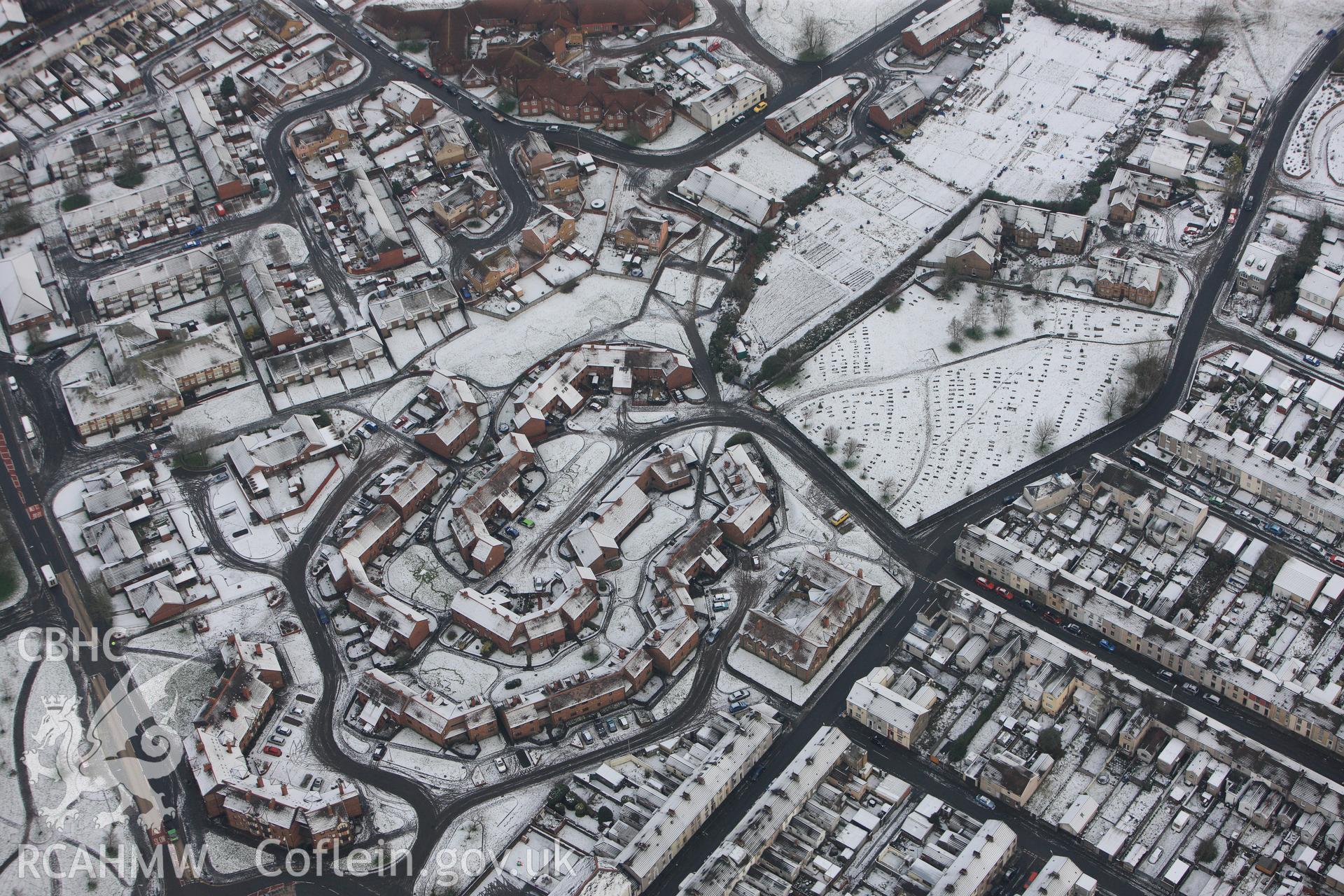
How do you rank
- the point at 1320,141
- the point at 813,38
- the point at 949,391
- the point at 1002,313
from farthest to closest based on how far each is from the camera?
the point at 813,38 < the point at 1320,141 < the point at 1002,313 < the point at 949,391

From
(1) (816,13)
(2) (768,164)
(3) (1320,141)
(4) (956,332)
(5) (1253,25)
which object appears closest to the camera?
(4) (956,332)

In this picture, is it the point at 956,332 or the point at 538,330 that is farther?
the point at 538,330

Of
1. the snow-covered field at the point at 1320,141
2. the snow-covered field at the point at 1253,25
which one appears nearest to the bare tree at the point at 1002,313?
the snow-covered field at the point at 1320,141

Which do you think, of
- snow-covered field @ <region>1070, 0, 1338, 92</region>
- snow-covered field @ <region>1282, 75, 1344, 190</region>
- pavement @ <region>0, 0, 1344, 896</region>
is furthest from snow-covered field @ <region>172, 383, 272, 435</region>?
snow-covered field @ <region>1070, 0, 1338, 92</region>

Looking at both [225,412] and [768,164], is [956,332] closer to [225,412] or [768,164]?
[768,164]

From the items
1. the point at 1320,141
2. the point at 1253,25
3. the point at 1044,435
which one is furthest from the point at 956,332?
the point at 1253,25

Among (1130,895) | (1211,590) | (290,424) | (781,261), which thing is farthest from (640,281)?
(1130,895)

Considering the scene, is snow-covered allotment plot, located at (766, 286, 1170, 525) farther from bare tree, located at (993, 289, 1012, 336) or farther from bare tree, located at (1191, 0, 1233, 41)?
bare tree, located at (1191, 0, 1233, 41)
